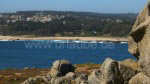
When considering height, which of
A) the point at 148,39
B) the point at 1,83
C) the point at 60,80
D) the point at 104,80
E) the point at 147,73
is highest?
the point at 148,39

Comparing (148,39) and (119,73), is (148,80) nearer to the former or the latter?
(148,39)

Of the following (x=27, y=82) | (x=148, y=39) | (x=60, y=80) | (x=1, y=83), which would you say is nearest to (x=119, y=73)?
(x=148, y=39)

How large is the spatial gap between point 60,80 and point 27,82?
18.5 ft

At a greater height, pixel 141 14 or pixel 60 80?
pixel 141 14

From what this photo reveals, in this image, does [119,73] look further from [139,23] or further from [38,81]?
[38,81]

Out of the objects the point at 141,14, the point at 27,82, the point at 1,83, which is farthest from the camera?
the point at 1,83

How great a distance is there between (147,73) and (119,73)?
3602 millimetres

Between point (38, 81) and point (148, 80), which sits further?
point (38, 81)

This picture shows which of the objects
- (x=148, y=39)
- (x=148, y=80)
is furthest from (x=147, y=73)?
(x=148, y=39)

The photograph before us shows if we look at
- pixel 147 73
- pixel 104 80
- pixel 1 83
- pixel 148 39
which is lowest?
pixel 1 83

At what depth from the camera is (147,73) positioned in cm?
1409

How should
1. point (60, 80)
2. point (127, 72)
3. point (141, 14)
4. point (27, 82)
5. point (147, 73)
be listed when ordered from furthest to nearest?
point (27, 82) → point (60, 80) → point (127, 72) → point (141, 14) → point (147, 73)

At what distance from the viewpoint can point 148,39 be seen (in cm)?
1443

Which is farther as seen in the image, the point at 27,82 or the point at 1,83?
the point at 1,83
